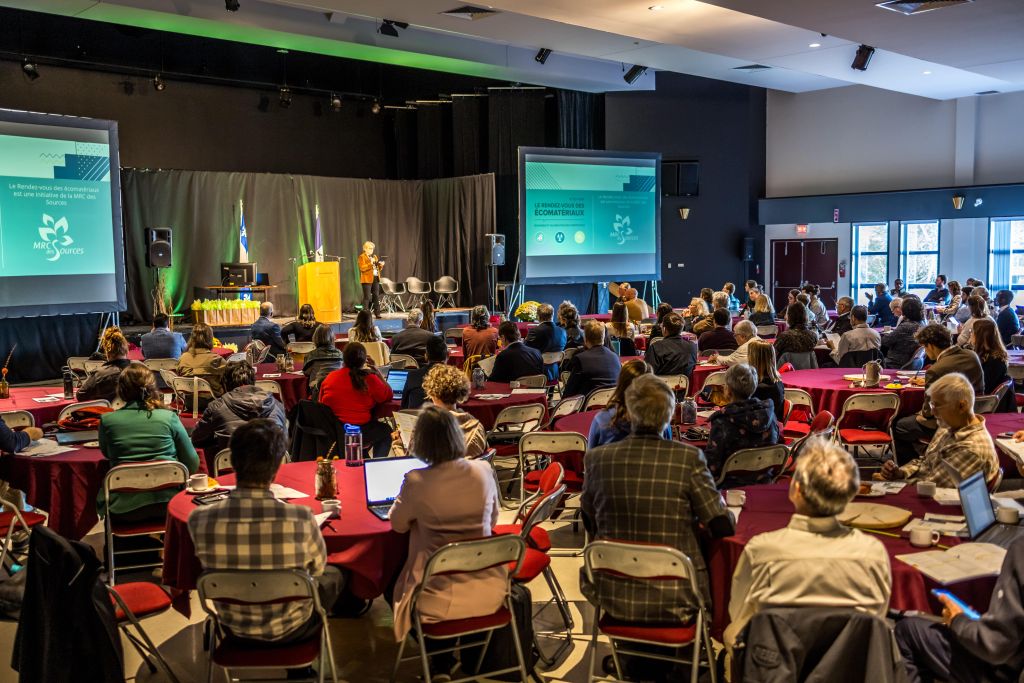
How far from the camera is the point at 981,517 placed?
3.51 metres

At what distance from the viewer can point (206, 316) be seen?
48.1 feet

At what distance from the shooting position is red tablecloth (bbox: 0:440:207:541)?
528 centimetres

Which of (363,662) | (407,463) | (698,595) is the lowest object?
(363,662)

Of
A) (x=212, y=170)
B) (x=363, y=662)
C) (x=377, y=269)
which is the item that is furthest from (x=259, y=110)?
(x=363, y=662)

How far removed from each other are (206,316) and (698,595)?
1267 cm

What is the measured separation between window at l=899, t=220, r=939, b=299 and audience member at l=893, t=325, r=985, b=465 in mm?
12977

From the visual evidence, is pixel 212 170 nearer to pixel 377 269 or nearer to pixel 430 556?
pixel 377 269

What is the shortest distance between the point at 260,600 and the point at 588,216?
15.4m

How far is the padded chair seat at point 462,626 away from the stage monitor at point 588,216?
13.7m

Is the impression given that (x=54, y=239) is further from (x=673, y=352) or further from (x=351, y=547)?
(x=351, y=547)

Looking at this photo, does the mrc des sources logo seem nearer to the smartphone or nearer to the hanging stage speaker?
the hanging stage speaker

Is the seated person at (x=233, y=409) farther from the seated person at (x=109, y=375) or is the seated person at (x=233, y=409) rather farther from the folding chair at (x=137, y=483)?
the seated person at (x=109, y=375)

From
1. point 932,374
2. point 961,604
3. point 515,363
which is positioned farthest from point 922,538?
point 515,363

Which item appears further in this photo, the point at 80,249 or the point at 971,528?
the point at 80,249
